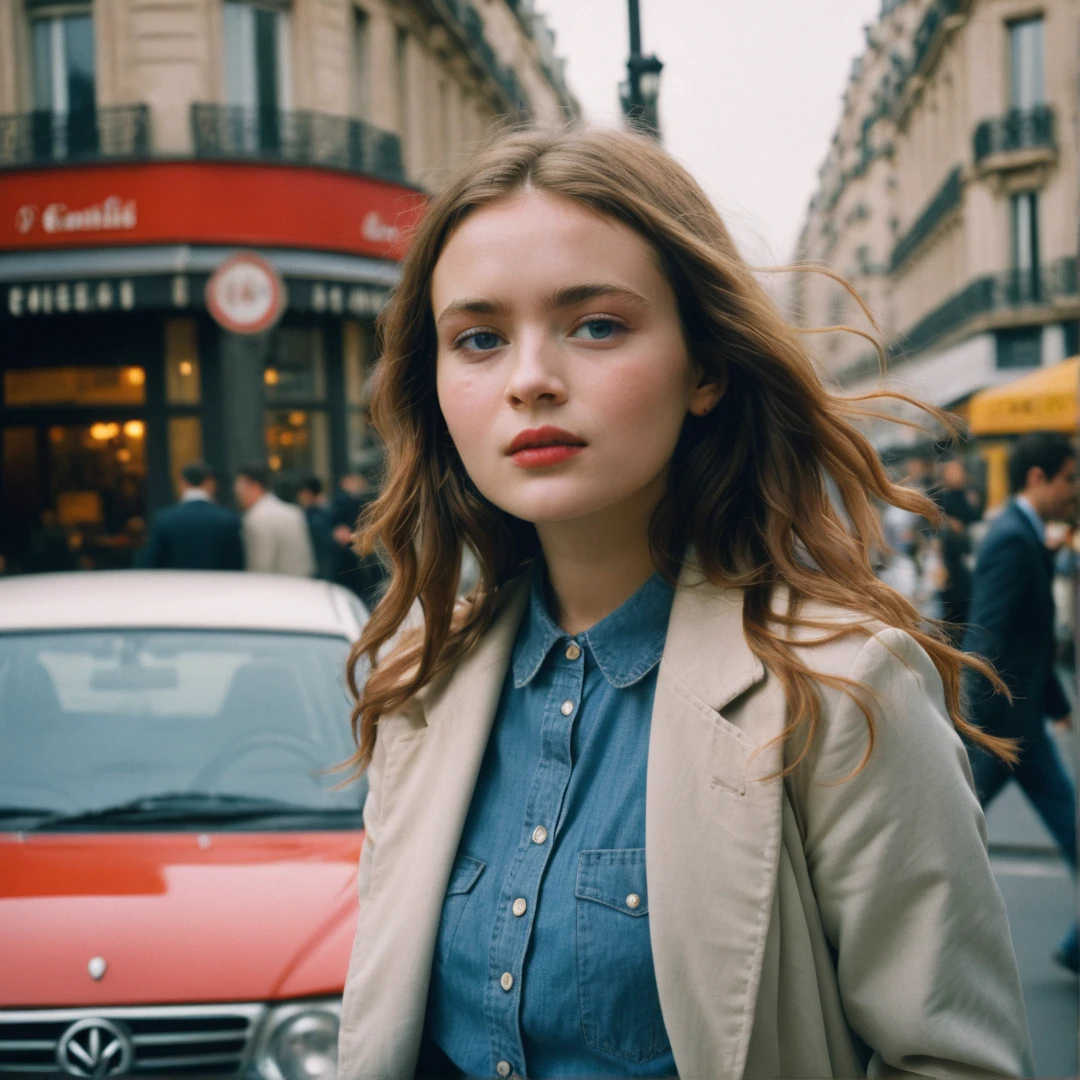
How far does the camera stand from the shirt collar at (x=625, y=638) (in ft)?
4.79

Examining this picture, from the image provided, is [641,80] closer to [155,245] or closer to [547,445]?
[547,445]

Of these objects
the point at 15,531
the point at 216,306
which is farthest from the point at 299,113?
the point at 216,306

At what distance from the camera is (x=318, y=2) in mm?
15969

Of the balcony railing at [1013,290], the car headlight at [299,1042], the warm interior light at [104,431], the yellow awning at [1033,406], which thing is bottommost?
the car headlight at [299,1042]

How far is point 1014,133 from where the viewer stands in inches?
1011

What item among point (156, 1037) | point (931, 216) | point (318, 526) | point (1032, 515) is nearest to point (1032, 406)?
point (1032, 515)

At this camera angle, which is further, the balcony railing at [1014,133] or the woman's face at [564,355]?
the balcony railing at [1014,133]

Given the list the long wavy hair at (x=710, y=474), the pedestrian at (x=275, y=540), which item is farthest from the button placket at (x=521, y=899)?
the pedestrian at (x=275, y=540)

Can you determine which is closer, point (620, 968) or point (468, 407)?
point (620, 968)

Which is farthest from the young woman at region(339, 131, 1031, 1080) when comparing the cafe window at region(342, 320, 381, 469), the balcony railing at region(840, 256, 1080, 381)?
the balcony railing at region(840, 256, 1080, 381)

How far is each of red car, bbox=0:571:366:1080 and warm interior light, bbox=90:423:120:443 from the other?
11.6 meters

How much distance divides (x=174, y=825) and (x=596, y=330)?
2091mm

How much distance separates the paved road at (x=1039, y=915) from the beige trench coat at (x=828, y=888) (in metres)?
2.02

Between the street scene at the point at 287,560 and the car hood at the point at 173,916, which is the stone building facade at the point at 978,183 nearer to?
the street scene at the point at 287,560
